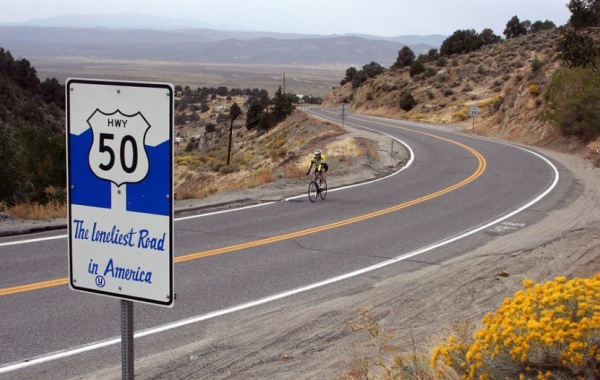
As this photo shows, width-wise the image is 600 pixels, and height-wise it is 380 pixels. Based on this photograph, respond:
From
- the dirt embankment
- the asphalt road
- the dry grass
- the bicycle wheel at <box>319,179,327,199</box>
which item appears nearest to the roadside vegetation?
the dirt embankment

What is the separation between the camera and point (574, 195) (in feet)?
71.7

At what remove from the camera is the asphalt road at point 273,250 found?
8.80 metres

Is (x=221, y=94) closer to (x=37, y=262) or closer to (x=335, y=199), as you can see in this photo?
(x=335, y=199)

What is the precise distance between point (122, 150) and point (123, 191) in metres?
0.20

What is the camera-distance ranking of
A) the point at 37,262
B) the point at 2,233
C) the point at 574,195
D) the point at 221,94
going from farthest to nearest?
the point at 221,94 → the point at 574,195 → the point at 2,233 → the point at 37,262

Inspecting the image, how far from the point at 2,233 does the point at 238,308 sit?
22.0 ft

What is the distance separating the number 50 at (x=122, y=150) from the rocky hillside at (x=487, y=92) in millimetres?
35175

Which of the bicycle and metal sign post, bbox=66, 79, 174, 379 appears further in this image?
the bicycle

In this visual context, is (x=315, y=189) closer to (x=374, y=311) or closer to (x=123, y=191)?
(x=374, y=311)

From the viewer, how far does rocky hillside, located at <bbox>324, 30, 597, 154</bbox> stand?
44.4 m

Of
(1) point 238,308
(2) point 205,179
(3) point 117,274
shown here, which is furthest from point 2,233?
(2) point 205,179

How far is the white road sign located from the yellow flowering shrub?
8.50 ft

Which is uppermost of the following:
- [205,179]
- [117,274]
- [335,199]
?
[117,274]

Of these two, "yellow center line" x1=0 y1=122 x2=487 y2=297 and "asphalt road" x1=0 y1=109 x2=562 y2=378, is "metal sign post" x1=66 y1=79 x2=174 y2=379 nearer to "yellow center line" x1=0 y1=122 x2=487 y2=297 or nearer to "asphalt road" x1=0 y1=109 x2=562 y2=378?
"asphalt road" x1=0 y1=109 x2=562 y2=378
